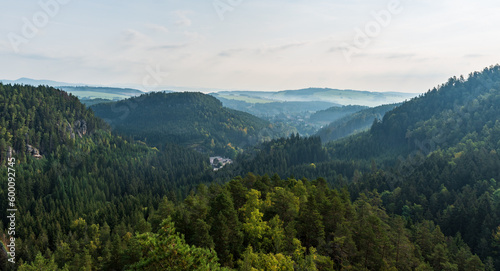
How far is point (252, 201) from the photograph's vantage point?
224 feet

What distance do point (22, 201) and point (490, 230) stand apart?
698 ft

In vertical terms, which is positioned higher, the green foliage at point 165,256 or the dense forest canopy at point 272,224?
the green foliage at point 165,256

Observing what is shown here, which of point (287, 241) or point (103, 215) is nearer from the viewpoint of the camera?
point (287, 241)

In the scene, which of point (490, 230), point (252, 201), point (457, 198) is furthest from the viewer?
point (457, 198)

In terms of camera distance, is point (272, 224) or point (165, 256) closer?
point (165, 256)

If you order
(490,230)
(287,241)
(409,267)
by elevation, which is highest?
(287,241)

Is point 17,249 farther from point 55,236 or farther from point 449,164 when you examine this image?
point 449,164

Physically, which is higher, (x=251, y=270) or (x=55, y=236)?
(x=251, y=270)

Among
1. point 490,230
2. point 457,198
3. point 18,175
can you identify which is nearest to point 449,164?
point 457,198

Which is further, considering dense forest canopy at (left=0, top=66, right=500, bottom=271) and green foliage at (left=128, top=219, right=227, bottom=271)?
dense forest canopy at (left=0, top=66, right=500, bottom=271)

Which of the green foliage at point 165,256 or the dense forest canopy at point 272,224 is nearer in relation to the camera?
the green foliage at point 165,256

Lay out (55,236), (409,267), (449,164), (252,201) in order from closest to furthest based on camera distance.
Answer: (409,267) < (252,201) < (55,236) < (449,164)

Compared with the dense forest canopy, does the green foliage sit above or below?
above

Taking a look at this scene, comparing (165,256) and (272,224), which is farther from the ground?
(165,256)
